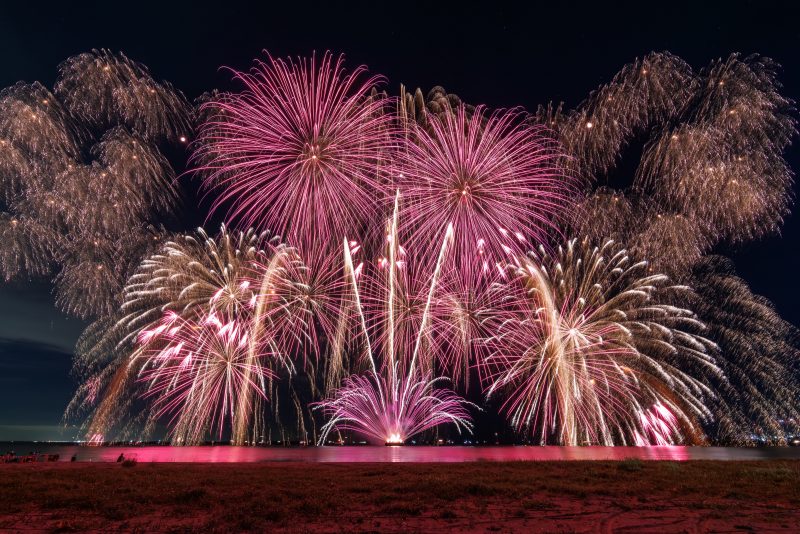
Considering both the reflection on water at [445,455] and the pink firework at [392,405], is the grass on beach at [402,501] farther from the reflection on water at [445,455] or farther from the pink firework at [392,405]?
the pink firework at [392,405]

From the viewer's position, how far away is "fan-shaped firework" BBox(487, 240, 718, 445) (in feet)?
152

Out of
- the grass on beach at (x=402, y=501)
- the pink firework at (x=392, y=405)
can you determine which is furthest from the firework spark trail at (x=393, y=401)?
the grass on beach at (x=402, y=501)

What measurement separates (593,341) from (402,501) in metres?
34.6

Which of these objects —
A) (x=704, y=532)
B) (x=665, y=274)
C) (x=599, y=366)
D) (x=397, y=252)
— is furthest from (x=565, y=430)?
(x=704, y=532)

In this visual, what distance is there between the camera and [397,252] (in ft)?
141

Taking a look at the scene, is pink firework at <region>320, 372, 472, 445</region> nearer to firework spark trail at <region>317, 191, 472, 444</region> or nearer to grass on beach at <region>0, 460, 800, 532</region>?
firework spark trail at <region>317, 191, 472, 444</region>

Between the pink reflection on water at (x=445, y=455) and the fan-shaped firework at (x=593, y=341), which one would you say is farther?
the fan-shaped firework at (x=593, y=341)

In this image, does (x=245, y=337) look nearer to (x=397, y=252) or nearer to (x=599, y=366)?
(x=397, y=252)

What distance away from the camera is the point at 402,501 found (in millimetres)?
15633

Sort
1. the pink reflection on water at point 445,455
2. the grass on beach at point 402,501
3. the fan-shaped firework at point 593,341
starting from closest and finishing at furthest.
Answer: the grass on beach at point 402,501 < the pink reflection on water at point 445,455 < the fan-shaped firework at point 593,341

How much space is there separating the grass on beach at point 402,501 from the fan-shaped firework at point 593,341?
2324 centimetres

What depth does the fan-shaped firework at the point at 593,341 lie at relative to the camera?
46.2 m

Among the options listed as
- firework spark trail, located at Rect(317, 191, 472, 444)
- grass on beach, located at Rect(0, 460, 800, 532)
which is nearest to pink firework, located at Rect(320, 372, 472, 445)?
firework spark trail, located at Rect(317, 191, 472, 444)

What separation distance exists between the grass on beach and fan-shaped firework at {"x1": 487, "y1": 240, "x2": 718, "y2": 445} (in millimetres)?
23243
